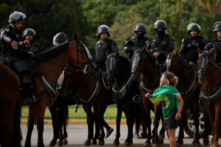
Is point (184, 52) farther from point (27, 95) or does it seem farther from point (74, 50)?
point (27, 95)

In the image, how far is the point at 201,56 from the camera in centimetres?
1174

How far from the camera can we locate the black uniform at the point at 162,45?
13383 millimetres

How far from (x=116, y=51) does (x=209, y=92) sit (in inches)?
119

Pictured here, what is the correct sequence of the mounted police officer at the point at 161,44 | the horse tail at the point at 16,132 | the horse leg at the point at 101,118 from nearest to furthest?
the horse tail at the point at 16,132 < the horse leg at the point at 101,118 < the mounted police officer at the point at 161,44

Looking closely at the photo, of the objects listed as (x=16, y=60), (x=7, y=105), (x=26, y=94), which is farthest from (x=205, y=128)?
(x=7, y=105)

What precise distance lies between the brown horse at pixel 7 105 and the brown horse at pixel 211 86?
16.5 ft

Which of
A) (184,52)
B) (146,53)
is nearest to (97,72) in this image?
(146,53)

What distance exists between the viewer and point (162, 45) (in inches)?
529

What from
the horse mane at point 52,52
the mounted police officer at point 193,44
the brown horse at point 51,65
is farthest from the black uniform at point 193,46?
the horse mane at point 52,52

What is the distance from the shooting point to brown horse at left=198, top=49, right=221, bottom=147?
11.6 meters

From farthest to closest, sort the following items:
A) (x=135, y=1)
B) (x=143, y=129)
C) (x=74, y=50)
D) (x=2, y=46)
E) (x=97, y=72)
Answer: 1. (x=135, y=1)
2. (x=143, y=129)
3. (x=97, y=72)
4. (x=74, y=50)
5. (x=2, y=46)

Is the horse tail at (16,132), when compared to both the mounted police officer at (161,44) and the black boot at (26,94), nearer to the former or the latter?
the black boot at (26,94)

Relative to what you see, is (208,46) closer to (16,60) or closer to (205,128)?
(205,128)

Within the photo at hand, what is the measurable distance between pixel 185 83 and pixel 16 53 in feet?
16.2
